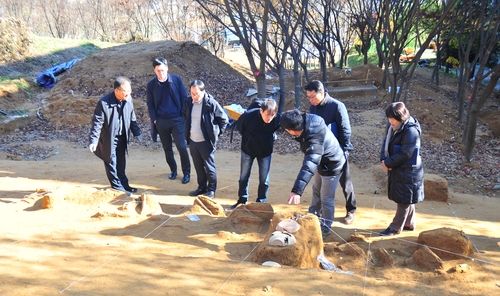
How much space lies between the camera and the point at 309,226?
3906 mm

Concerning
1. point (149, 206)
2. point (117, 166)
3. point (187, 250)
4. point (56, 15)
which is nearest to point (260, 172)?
point (149, 206)

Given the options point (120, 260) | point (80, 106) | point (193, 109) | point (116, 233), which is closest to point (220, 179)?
point (193, 109)

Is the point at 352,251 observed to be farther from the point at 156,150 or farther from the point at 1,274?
the point at 156,150

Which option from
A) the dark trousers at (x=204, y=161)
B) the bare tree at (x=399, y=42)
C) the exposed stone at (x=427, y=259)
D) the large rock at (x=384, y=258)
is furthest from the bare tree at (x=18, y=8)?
the exposed stone at (x=427, y=259)

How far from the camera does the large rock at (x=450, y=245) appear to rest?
394 cm

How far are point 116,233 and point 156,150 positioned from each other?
5.73m

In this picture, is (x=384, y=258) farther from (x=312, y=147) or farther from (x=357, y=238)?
(x=312, y=147)

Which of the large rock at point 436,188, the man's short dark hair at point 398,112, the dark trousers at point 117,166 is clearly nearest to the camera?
the man's short dark hair at point 398,112

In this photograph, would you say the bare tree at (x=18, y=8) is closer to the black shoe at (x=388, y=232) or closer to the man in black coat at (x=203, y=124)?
the man in black coat at (x=203, y=124)

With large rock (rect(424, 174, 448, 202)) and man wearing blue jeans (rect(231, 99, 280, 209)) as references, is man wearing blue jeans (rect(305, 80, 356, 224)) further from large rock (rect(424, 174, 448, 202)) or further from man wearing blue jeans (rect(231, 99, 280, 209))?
large rock (rect(424, 174, 448, 202))

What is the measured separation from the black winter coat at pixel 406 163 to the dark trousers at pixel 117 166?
11.3 ft

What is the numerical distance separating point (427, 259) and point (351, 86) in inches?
549

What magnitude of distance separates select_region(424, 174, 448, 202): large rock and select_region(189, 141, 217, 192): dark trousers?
317 cm

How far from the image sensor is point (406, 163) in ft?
14.1
